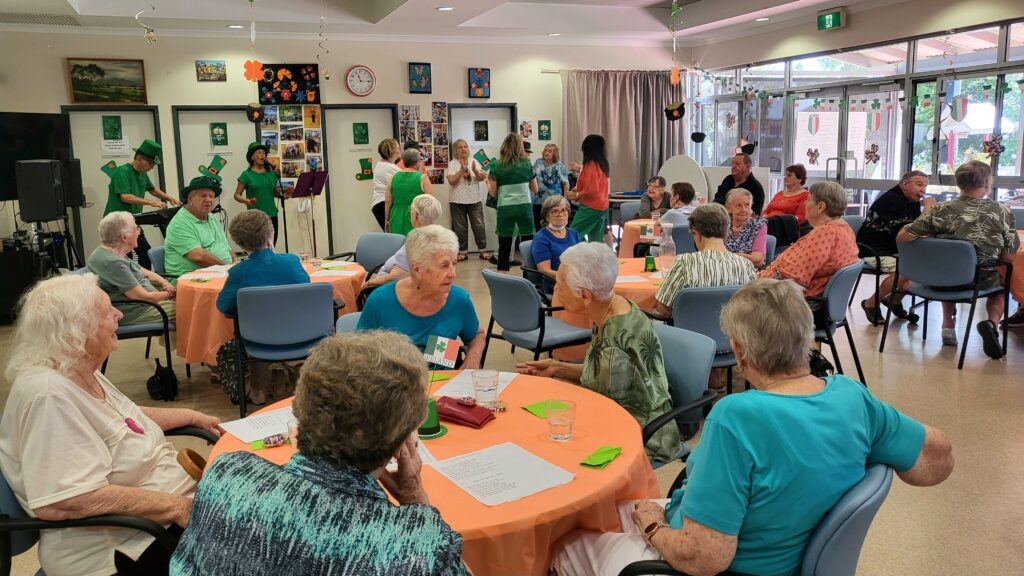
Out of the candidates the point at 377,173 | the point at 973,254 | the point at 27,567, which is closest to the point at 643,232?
the point at 973,254

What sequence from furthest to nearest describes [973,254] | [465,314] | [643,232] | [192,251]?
[643,232], [192,251], [973,254], [465,314]

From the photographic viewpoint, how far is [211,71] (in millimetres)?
9422

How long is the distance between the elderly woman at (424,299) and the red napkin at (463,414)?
787mm

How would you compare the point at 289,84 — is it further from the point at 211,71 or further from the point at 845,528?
the point at 845,528

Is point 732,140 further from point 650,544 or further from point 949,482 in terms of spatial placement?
point 650,544

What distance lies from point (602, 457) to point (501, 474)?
0.92 ft

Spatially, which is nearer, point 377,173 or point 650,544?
point 650,544

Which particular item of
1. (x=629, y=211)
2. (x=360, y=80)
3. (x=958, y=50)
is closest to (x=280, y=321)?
(x=629, y=211)

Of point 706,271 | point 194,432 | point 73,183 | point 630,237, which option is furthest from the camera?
point 73,183

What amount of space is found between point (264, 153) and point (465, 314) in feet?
22.1

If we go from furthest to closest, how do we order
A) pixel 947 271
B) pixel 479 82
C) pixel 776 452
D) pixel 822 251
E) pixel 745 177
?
pixel 479 82 → pixel 745 177 → pixel 947 271 → pixel 822 251 → pixel 776 452

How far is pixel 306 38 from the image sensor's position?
31.8ft

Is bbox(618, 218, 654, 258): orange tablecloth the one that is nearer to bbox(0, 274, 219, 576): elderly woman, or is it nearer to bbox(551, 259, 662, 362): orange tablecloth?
bbox(551, 259, 662, 362): orange tablecloth

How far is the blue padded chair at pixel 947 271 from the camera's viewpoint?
508 cm
